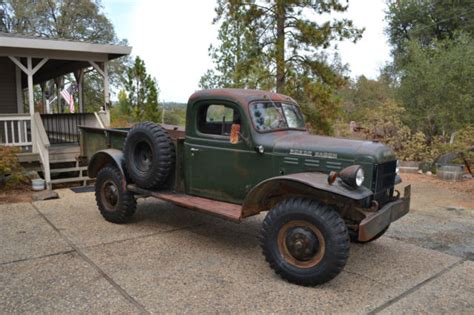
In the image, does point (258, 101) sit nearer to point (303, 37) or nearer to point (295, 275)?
point (295, 275)

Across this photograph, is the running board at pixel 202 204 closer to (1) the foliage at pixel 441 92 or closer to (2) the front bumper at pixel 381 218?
(2) the front bumper at pixel 381 218

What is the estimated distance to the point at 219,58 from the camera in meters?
18.8

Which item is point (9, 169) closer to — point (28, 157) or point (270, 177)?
point (28, 157)

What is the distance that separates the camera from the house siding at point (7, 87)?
1124 centimetres

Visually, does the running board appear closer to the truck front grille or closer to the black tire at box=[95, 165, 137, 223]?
the black tire at box=[95, 165, 137, 223]

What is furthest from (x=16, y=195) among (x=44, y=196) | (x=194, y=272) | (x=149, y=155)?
(x=194, y=272)

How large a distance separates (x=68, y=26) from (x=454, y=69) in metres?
24.7

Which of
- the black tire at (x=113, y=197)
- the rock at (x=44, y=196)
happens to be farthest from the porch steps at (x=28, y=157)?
the black tire at (x=113, y=197)

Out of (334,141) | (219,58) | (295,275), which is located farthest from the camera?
(219,58)

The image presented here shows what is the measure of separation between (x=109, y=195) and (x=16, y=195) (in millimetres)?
2726

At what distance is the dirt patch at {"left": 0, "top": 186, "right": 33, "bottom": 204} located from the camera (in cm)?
667

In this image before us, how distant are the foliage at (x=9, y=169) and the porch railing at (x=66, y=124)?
2525 millimetres

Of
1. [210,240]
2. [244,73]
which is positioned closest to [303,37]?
[244,73]

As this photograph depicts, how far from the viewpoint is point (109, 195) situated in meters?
5.41
